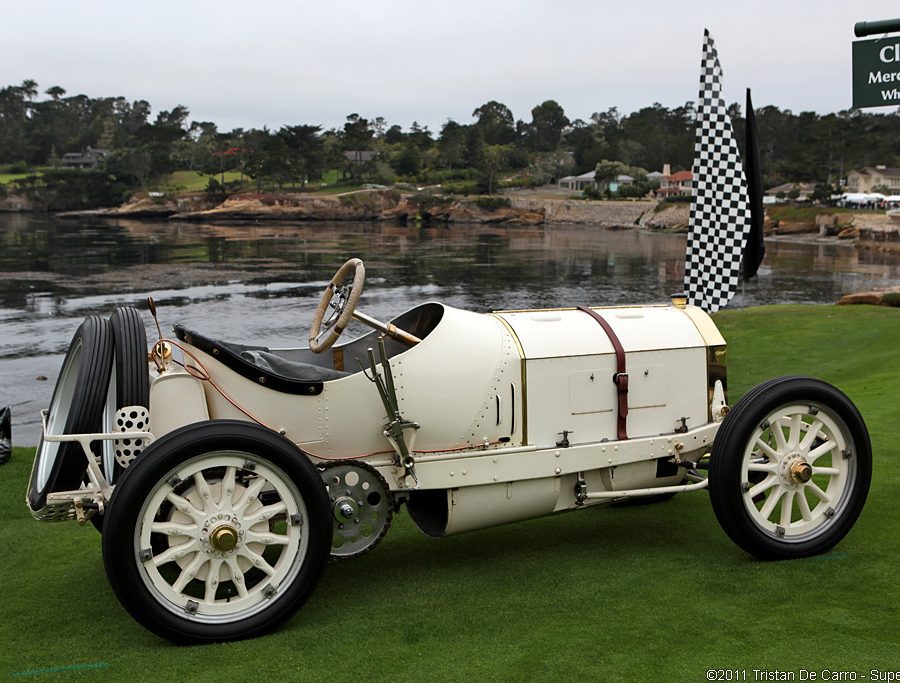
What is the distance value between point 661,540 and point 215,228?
77994 millimetres

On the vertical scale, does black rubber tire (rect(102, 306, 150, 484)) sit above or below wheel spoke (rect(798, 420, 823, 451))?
above

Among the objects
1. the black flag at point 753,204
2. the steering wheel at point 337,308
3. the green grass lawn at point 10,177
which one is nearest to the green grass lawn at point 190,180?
the green grass lawn at point 10,177

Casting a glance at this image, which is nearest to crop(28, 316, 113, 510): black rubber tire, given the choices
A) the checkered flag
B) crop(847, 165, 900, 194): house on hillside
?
the checkered flag

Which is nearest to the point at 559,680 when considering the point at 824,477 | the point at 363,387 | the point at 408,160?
the point at 363,387

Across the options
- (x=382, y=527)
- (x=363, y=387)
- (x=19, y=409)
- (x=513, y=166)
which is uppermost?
(x=513, y=166)

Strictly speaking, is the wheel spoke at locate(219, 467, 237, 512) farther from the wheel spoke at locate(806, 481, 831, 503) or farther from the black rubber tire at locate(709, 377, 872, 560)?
the wheel spoke at locate(806, 481, 831, 503)

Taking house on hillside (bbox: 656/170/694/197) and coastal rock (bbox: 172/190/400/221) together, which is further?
house on hillside (bbox: 656/170/694/197)

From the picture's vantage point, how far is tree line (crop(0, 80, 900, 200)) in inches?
4021

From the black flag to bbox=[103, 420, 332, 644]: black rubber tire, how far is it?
4.41 m

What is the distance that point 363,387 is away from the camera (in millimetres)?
4414

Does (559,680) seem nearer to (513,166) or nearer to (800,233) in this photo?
(800,233)

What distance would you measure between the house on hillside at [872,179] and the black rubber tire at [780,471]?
4074 inches

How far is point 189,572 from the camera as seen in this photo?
3.85 meters

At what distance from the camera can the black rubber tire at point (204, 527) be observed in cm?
366
